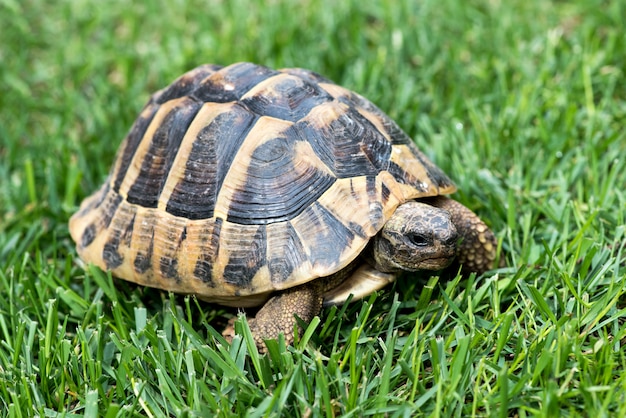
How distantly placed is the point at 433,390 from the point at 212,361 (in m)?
0.83

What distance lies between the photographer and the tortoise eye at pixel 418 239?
2607mm

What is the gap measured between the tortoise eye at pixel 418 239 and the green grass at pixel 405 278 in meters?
0.20

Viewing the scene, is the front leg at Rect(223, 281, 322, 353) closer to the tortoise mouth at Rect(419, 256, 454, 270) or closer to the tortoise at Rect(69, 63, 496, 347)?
the tortoise at Rect(69, 63, 496, 347)

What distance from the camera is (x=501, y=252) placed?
307 centimetres

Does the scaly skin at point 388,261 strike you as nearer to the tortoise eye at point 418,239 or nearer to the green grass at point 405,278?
the tortoise eye at point 418,239

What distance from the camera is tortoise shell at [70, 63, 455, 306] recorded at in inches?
104

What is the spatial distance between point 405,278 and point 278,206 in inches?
27.8

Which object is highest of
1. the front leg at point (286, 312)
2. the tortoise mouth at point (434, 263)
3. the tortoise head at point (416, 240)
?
the tortoise head at point (416, 240)

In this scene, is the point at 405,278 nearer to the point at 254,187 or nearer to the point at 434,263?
the point at 434,263

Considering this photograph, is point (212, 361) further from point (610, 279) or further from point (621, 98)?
→ point (621, 98)

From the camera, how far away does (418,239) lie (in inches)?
103

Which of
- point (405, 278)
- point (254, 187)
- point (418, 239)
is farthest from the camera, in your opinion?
point (405, 278)

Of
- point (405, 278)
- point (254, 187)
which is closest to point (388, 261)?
point (405, 278)

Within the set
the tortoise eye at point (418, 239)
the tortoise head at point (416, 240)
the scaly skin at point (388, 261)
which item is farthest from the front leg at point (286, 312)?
the tortoise eye at point (418, 239)
